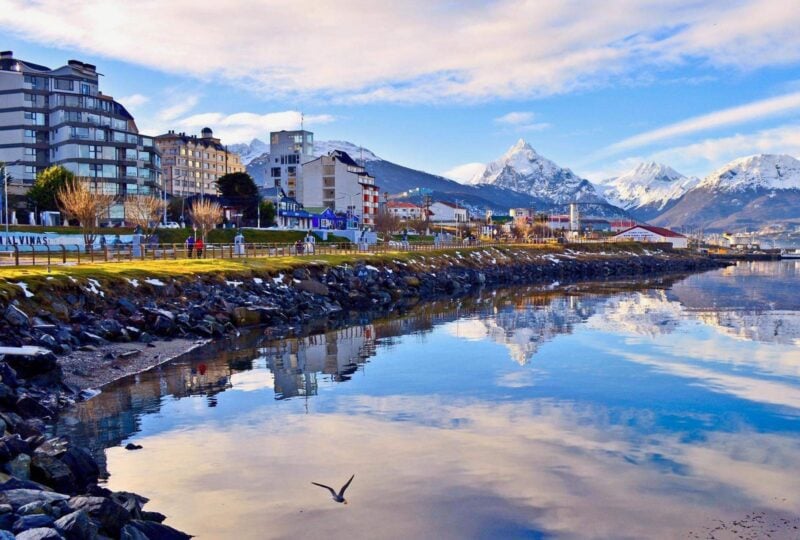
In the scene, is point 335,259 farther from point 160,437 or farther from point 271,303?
point 160,437

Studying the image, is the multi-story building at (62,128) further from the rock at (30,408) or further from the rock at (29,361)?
the rock at (30,408)

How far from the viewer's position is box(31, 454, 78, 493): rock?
13.4 m

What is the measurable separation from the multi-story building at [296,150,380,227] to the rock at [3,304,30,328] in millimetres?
132899

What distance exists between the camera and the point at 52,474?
1346 centimetres

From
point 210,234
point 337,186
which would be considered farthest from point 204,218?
point 337,186

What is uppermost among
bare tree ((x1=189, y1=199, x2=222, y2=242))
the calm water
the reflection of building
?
bare tree ((x1=189, y1=199, x2=222, y2=242))

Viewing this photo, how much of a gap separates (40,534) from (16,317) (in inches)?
838

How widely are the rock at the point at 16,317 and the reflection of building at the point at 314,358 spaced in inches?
402

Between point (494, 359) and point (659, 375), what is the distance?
755cm

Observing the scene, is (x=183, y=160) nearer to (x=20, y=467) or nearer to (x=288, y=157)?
(x=288, y=157)

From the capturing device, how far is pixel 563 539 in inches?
521


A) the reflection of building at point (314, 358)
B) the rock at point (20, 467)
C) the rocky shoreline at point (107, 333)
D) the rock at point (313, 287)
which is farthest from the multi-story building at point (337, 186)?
the rock at point (20, 467)

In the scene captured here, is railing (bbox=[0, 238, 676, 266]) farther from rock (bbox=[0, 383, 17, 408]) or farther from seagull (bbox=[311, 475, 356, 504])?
seagull (bbox=[311, 475, 356, 504])

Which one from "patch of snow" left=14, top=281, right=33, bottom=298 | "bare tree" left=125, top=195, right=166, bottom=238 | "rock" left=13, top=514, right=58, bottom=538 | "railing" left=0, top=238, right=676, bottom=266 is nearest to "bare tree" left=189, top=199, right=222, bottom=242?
"bare tree" left=125, top=195, right=166, bottom=238
